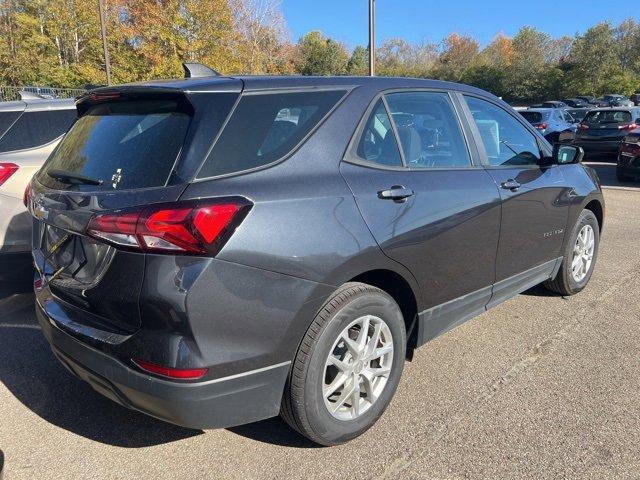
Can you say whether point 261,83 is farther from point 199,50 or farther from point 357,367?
point 199,50

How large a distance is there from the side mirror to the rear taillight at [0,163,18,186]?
4.25 m

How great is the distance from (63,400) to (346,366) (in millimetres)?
1733

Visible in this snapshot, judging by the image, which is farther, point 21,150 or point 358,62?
point 358,62

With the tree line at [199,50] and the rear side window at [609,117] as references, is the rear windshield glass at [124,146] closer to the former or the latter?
the rear side window at [609,117]

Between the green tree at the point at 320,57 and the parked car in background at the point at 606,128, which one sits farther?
the green tree at the point at 320,57

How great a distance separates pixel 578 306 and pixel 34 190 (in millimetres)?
4065

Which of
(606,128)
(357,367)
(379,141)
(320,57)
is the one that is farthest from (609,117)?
(320,57)

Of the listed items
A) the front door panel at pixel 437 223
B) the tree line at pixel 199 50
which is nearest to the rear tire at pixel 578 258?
the front door panel at pixel 437 223

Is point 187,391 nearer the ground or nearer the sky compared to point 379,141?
nearer the ground

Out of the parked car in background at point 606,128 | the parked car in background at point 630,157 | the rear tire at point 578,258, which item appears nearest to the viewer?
the rear tire at point 578,258

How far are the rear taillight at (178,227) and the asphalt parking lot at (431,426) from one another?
3.74 ft

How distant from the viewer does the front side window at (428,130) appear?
293 cm

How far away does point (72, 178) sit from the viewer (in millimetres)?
2463

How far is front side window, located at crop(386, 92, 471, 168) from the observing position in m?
2.93
